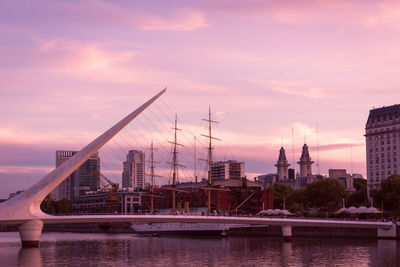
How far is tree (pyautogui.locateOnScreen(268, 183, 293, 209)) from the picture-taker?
127 m

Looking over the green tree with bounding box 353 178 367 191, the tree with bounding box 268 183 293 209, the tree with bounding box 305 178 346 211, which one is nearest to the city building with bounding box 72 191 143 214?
the tree with bounding box 268 183 293 209

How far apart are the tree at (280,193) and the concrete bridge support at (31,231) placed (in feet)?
240

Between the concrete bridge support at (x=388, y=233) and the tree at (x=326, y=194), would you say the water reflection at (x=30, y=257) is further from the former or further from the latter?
the tree at (x=326, y=194)

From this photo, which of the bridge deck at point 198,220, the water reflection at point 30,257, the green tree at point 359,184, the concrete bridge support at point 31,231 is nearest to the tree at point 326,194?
the bridge deck at point 198,220

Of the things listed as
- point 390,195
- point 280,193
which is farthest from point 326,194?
point 390,195

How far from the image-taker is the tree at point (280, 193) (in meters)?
127

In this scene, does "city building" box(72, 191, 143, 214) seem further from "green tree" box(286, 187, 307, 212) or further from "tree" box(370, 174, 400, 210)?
"tree" box(370, 174, 400, 210)

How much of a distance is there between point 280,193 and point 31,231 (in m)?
78.7

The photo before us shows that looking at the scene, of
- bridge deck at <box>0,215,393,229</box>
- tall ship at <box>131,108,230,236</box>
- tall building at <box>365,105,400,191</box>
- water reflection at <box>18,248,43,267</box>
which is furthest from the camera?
tall building at <box>365,105,400,191</box>

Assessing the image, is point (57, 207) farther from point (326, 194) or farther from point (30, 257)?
point (30, 257)

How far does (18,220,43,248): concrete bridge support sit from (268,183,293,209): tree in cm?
7322

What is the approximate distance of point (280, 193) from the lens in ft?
427

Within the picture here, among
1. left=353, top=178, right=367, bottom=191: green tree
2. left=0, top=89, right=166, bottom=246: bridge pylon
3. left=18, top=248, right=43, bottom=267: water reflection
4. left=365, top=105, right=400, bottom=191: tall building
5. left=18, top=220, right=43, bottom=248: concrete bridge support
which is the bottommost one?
left=18, top=248, right=43, bottom=267: water reflection

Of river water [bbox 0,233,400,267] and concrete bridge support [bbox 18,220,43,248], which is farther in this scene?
concrete bridge support [bbox 18,220,43,248]
